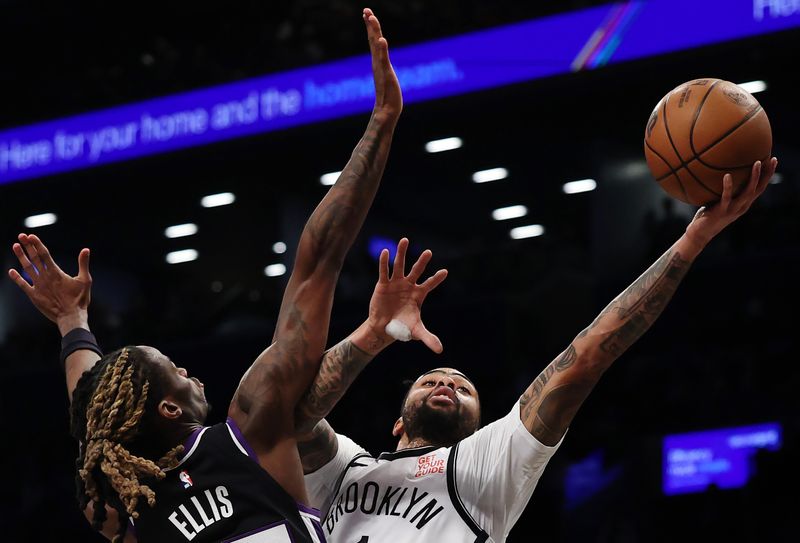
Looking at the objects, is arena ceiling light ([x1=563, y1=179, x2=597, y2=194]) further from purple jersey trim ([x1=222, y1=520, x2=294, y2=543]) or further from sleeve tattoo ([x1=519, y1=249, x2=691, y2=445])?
purple jersey trim ([x1=222, y1=520, x2=294, y2=543])

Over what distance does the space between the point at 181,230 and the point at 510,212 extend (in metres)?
5.09

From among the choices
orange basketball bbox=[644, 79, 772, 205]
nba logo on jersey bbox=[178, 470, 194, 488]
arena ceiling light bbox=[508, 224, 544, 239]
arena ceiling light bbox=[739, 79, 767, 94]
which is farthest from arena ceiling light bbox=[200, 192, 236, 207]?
nba logo on jersey bbox=[178, 470, 194, 488]

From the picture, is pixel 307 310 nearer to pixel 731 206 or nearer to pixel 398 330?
pixel 398 330

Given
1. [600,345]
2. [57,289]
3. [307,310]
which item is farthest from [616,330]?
[57,289]

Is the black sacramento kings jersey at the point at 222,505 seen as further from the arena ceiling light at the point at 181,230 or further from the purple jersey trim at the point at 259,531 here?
the arena ceiling light at the point at 181,230

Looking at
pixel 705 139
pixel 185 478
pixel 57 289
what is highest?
pixel 705 139

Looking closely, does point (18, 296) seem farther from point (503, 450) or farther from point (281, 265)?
point (503, 450)

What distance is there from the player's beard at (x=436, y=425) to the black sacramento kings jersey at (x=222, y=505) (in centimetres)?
120

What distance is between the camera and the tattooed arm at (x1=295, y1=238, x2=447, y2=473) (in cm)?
296

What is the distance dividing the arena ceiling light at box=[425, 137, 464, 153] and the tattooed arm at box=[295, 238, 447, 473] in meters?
10.3

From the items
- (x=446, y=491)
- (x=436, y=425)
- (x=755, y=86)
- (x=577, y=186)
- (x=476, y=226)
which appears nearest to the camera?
(x=446, y=491)

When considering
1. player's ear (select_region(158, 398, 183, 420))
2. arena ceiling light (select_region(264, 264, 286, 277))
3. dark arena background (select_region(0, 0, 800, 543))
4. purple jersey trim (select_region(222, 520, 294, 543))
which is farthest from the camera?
arena ceiling light (select_region(264, 264, 286, 277))

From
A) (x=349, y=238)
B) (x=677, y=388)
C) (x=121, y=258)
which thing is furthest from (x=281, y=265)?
(x=349, y=238)

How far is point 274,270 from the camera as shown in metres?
16.2
